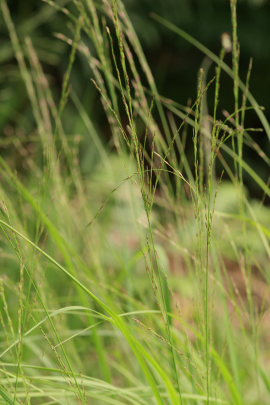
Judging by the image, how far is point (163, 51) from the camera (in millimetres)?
4430

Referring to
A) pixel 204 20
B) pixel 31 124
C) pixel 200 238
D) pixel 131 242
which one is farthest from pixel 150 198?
pixel 204 20

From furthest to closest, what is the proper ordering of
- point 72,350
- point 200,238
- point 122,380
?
point 122,380, point 72,350, point 200,238

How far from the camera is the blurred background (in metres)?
3.40

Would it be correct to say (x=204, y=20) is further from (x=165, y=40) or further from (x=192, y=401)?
(x=192, y=401)

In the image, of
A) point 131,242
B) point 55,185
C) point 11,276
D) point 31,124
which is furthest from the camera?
point 31,124

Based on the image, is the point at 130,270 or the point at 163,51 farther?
the point at 163,51

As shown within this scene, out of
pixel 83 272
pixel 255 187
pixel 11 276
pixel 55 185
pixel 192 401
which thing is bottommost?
pixel 255 187

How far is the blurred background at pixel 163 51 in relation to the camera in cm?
340

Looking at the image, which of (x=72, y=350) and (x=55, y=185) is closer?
(x=72, y=350)

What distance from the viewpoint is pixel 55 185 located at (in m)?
1.24

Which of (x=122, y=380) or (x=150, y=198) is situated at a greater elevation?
(x=150, y=198)

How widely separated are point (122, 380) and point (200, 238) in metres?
1.06

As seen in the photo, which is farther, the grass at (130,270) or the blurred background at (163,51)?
the blurred background at (163,51)

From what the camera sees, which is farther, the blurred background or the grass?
the blurred background
